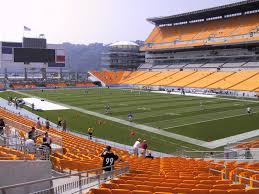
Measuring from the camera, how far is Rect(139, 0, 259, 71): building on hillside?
7262cm

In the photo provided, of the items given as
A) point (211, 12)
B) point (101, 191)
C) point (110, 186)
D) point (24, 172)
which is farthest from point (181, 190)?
point (211, 12)

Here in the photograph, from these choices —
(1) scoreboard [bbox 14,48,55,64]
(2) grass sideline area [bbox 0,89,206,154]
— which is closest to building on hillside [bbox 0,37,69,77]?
(1) scoreboard [bbox 14,48,55,64]

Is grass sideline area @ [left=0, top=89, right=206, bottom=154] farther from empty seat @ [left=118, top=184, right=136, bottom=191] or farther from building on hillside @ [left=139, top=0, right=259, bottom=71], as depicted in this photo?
building on hillside @ [left=139, top=0, right=259, bottom=71]

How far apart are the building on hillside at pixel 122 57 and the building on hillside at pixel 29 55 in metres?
26.3

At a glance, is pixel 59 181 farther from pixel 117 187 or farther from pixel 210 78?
pixel 210 78

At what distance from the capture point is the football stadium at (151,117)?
27.2 feet

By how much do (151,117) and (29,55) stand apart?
157 ft

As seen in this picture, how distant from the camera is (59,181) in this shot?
8883 mm

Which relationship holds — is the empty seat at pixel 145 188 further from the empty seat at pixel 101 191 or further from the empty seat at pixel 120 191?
the empty seat at pixel 101 191

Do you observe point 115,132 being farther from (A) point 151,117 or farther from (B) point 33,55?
(B) point 33,55

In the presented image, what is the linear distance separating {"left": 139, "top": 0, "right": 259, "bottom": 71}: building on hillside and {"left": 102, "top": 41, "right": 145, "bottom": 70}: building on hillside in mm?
10511

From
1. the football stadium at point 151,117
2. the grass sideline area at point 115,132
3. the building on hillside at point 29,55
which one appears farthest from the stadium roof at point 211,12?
the grass sideline area at point 115,132

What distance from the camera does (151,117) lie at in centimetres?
3484

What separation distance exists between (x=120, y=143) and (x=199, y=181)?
1576cm
